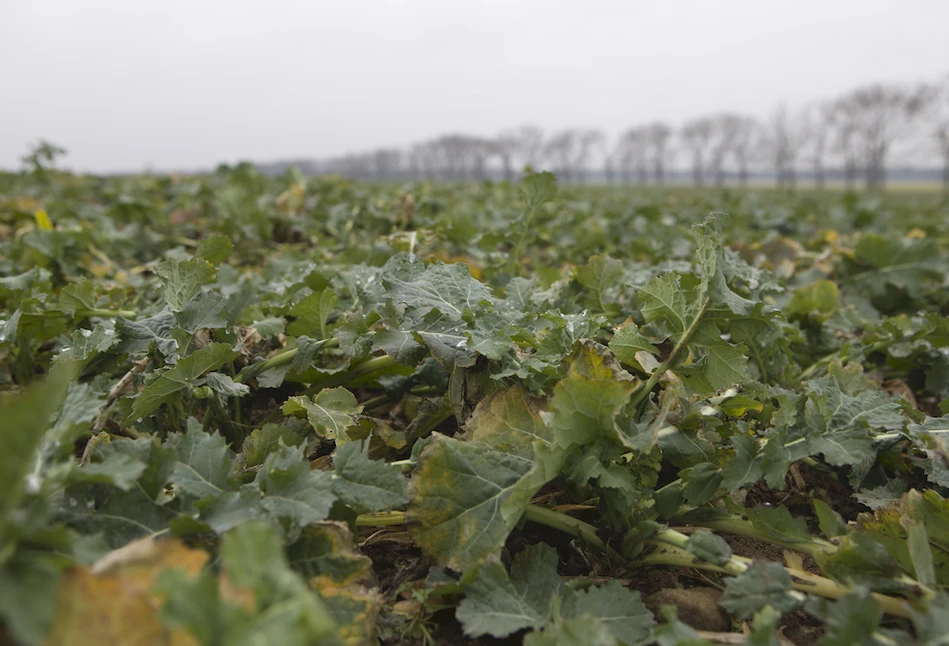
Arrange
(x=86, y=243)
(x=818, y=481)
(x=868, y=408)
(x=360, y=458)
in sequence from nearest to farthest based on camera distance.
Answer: (x=360, y=458) < (x=868, y=408) < (x=818, y=481) < (x=86, y=243)

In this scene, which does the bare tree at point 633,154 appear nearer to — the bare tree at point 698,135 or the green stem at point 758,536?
the bare tree at point 698,135

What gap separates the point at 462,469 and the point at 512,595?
267 mm

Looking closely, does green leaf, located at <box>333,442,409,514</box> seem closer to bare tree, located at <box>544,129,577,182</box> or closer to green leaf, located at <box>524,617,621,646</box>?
green leaf, located at <box>524,617,621,646</box>

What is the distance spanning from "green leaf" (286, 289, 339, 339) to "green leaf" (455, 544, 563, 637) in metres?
0.96

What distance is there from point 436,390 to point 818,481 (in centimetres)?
122

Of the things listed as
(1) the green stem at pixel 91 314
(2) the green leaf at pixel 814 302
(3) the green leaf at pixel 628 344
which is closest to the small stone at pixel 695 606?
(3) the green leaf at pixel 628 344

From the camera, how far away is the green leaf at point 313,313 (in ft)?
6.38

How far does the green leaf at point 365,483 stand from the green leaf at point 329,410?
0.25m

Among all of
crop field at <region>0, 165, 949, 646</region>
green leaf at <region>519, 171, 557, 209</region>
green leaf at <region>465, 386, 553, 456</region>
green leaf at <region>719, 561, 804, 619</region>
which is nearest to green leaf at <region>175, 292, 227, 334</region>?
crop field at <region>0, 165, 949, 646</region>

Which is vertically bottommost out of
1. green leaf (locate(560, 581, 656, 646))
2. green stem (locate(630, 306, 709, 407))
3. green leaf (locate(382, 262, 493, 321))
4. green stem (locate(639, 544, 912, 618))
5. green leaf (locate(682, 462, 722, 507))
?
green leaf (locate(560, 581, 656, 646))

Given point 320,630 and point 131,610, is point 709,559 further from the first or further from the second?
point 131,610

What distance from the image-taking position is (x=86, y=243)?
11.2ft

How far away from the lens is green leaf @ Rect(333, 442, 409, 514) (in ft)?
4.26

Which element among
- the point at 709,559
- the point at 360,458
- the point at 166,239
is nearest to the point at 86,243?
the point at 166,239
